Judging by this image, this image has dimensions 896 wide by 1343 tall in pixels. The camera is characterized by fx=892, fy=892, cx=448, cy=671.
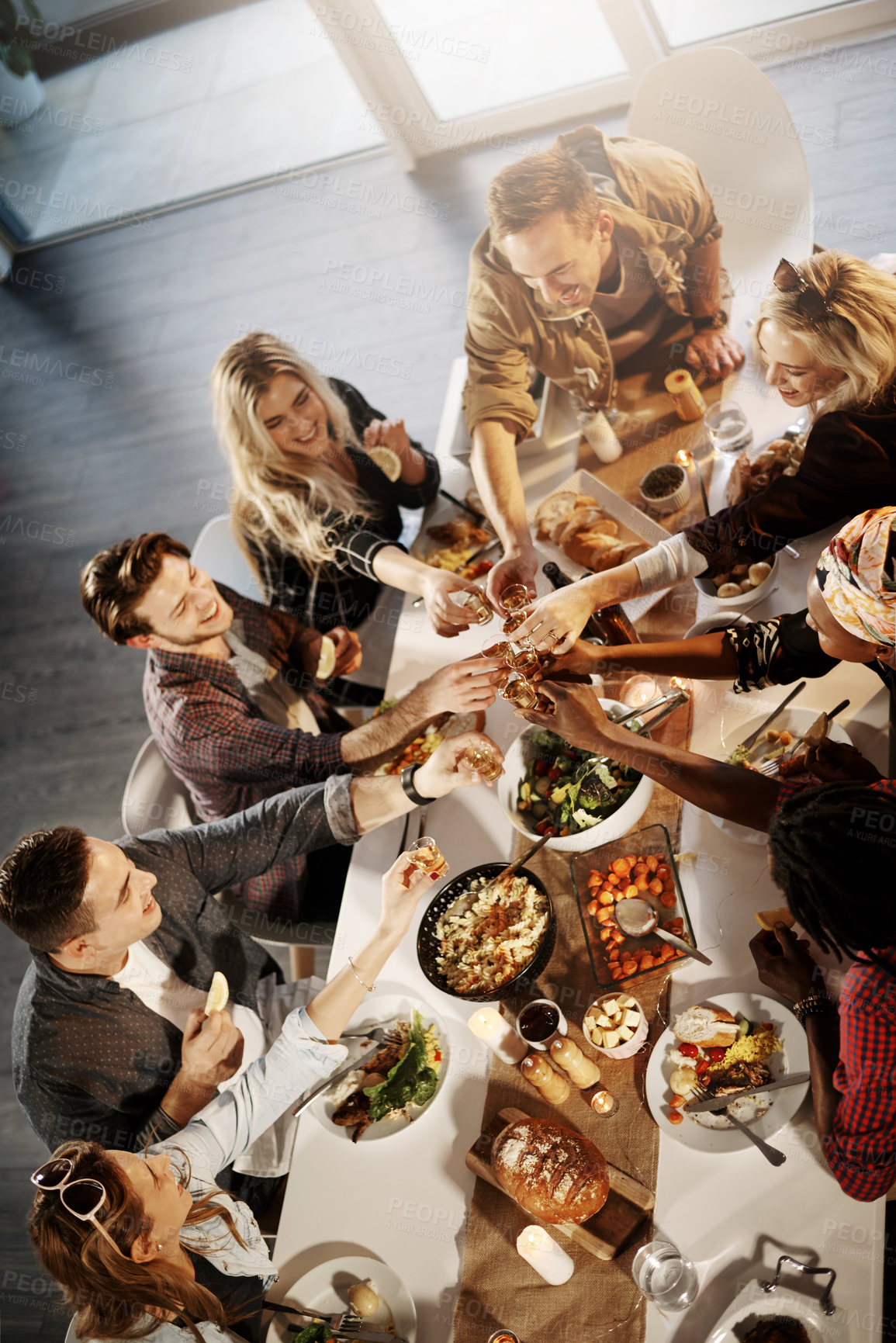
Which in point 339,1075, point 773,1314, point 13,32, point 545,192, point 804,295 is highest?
point 13,32

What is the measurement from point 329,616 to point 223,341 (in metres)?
3.34

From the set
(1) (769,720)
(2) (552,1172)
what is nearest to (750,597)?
(1) (769,720)

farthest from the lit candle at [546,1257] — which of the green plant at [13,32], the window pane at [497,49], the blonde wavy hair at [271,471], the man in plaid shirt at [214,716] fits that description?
the green plant at [13,32]

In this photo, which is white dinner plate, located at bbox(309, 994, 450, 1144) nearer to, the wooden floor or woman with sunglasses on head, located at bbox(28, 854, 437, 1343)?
woman with sunglasses on head, located at bbox(28, 854, 437, 1343)

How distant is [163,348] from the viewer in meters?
5.93

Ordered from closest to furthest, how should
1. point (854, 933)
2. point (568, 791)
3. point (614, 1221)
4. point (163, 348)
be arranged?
point (854, 933) → point (614, 1221) → point (568, 791) → point (163, 348)

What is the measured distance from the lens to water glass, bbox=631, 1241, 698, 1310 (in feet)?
5.17

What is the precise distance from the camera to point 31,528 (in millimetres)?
5500

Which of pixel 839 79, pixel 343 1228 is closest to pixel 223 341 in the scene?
pixel 839 79

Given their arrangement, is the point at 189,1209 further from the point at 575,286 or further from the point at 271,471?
the point at 575,286

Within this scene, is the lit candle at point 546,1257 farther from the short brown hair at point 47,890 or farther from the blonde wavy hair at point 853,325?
the blonde wavy hair at point 853,325

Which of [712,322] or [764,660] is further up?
[712,322]

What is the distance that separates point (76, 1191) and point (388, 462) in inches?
89.0

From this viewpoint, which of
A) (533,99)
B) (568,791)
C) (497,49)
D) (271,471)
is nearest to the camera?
(568,791)
